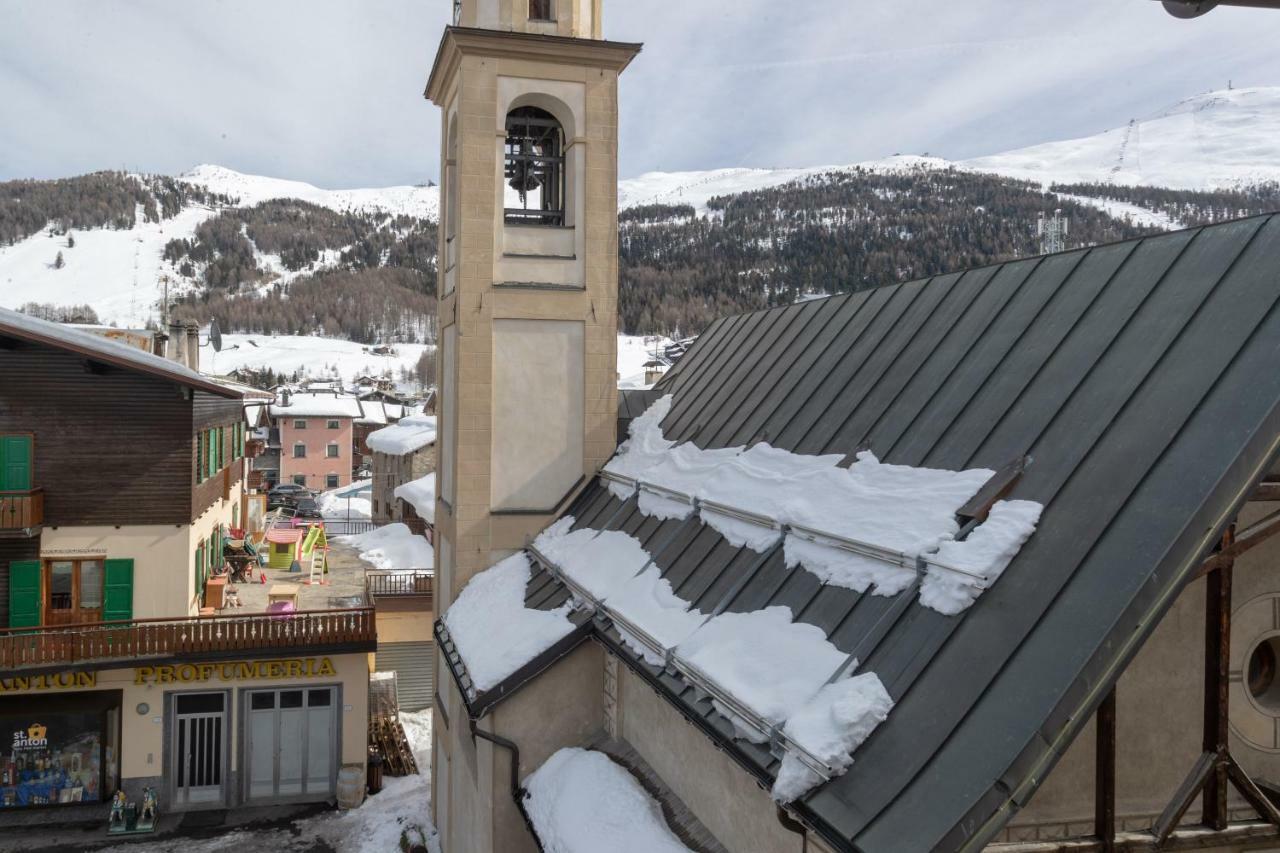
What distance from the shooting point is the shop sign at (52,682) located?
21.7 m

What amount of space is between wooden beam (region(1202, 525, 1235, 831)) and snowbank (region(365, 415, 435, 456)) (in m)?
49.5

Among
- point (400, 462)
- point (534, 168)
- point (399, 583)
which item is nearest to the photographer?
point (534, 168)

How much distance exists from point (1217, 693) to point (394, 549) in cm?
3567

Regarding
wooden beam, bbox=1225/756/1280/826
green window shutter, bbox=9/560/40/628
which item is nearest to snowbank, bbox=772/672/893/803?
wooden beam, bbox=1225/756/1280/826

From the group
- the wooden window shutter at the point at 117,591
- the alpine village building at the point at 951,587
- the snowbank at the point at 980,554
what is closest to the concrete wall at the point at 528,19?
the alpine village building at the point at 951,587

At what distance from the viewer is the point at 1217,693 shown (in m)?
6.16

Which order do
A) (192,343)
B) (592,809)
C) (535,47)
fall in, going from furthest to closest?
1. (192,343)
2. (535,47)
3. (592,809)

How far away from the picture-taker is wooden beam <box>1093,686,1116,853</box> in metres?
5.91

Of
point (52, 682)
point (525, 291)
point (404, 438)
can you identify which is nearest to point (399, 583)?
point (52, 682)

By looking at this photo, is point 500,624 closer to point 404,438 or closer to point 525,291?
point 525,291

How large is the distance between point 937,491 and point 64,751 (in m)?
23.0

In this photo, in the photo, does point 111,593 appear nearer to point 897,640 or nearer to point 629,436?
point 629,436

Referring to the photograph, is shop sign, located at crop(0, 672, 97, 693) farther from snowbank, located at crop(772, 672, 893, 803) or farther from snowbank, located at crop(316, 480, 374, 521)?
snowbank, located at crop(316, 480, 374, 521)

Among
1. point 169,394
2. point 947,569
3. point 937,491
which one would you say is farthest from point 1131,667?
point 169,394
